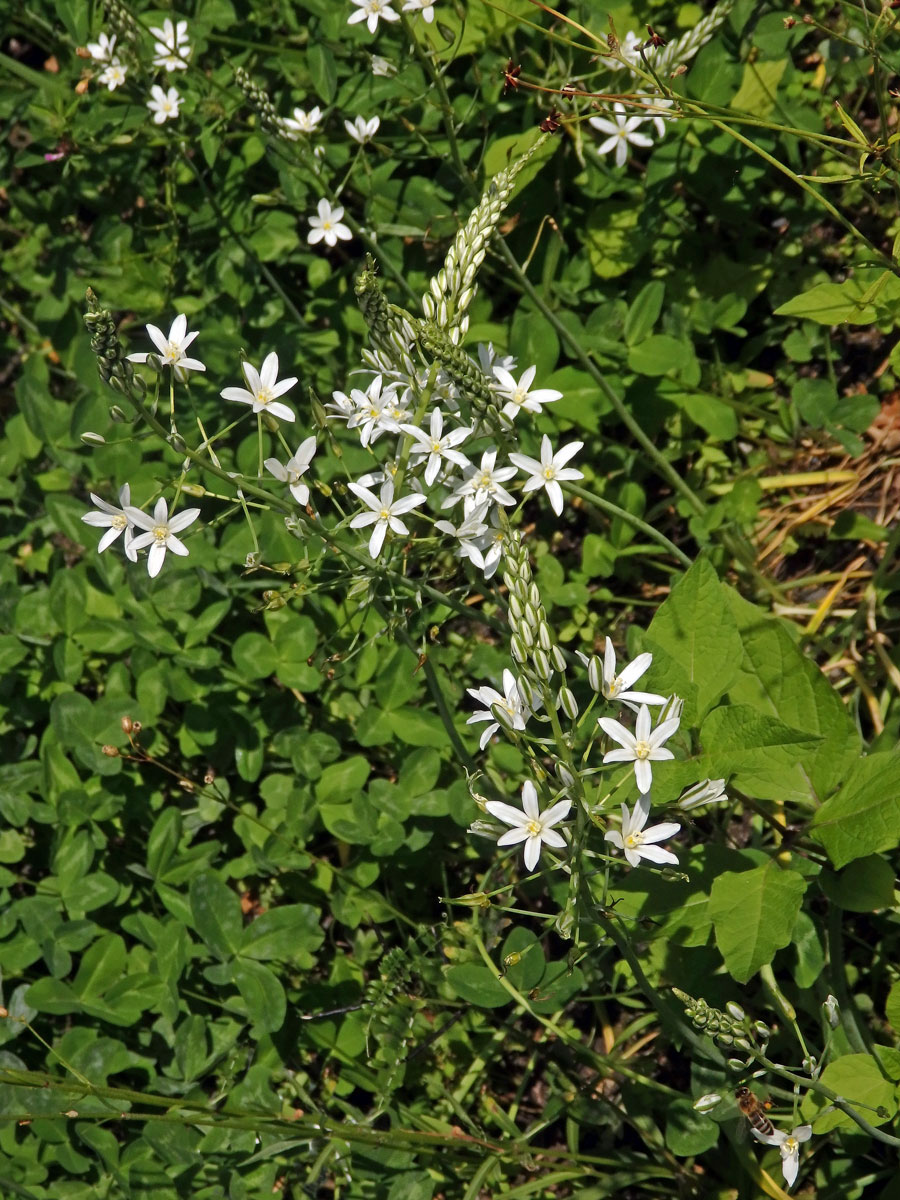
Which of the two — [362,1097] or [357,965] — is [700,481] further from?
[362,1097]

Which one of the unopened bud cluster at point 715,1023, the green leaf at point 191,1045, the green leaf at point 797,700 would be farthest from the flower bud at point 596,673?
the green leaf at point 191,1045

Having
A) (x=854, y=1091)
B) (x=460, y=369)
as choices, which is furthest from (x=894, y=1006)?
(x=460, y=369)

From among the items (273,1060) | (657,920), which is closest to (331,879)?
(273,1060)

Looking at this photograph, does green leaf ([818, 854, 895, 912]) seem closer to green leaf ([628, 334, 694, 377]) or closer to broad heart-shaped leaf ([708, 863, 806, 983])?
broad heart-shaped leaf ([708, 863, 806, 983])

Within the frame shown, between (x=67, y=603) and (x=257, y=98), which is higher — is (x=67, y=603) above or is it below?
below

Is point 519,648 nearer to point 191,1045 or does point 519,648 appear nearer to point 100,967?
point 191,1045

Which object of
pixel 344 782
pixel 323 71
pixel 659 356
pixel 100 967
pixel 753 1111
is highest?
pixel 323 71

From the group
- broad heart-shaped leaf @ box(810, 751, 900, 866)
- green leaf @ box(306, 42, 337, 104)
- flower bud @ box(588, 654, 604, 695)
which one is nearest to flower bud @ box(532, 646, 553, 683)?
flower bud @ box(588, 654, 604, 695)
